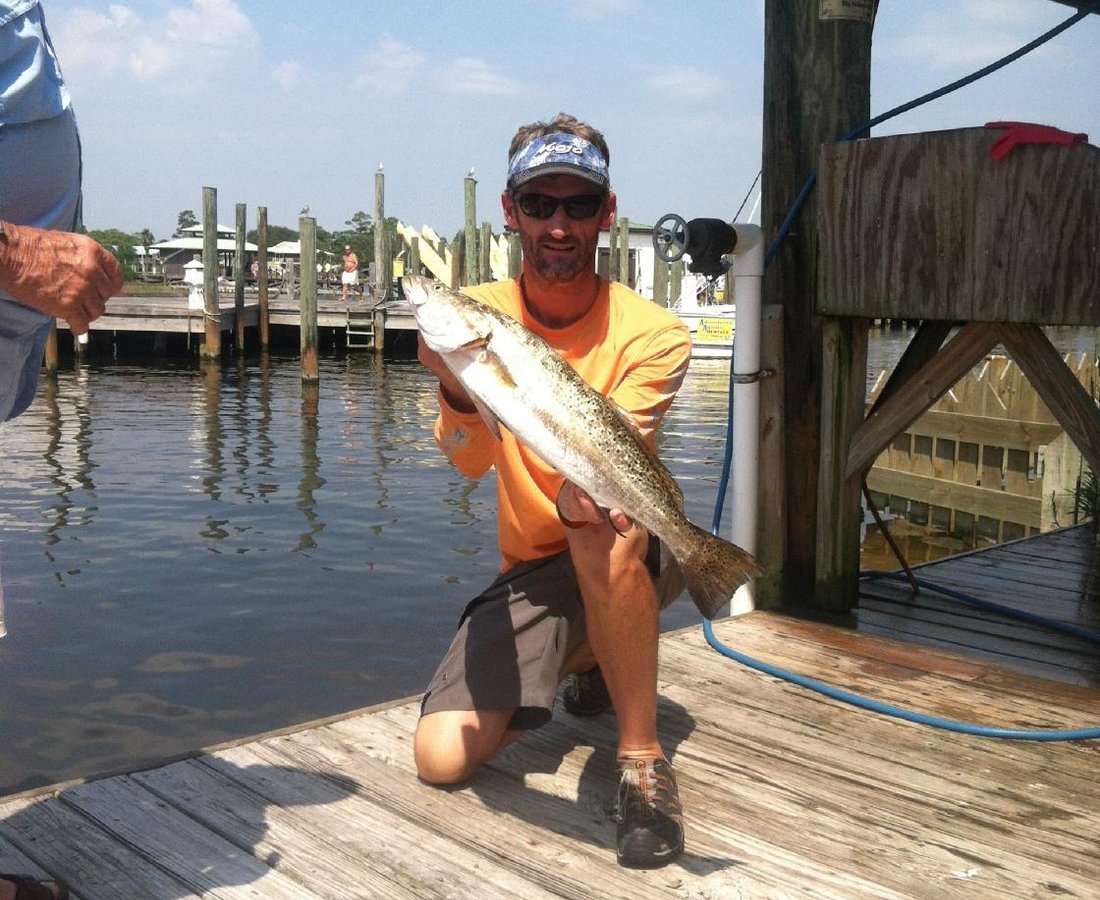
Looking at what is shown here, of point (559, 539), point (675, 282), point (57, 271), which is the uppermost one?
point (675, 282)

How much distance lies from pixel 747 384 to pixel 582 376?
189 cm

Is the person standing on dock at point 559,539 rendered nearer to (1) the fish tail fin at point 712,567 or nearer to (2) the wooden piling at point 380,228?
(1) the fish tail fin at point 712,567

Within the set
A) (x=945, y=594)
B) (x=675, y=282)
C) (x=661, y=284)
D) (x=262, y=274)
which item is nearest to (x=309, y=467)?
(x=945, y=594)

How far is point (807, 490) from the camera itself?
5.51 metres

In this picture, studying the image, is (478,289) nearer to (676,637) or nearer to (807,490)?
(676,637)

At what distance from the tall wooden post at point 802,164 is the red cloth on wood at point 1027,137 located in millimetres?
785

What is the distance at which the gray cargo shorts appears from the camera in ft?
11.9

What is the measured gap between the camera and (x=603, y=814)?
133 inches

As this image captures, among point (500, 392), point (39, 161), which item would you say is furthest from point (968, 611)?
point (39, 161)

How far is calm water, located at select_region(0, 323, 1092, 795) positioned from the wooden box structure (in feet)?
11.1

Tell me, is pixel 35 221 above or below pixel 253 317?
below

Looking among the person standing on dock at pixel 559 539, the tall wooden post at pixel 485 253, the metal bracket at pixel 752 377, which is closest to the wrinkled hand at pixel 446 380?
the person standing on dock at pixel 559 539

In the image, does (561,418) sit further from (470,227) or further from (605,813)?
(470,227)

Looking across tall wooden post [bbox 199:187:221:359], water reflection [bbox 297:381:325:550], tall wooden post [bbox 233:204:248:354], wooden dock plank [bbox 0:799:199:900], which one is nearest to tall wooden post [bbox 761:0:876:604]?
wooden dock plank [bbox 0:799:199:900]
